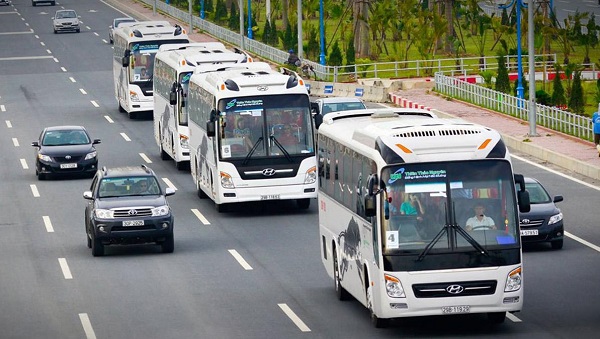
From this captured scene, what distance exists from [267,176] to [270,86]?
81.0 inches

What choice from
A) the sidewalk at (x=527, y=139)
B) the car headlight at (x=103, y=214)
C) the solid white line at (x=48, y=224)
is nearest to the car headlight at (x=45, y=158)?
the solid white line at (x=48, y=224)

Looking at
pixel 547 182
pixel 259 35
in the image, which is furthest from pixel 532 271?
pixel 259 35

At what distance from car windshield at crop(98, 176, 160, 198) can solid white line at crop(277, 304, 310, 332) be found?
23.2 feet

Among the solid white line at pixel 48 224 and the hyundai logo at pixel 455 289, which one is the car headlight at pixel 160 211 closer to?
the solid white line at pixel 48 224

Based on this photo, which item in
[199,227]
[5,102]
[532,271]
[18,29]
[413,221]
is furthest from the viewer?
[18,29]

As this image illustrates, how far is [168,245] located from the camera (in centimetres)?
3133

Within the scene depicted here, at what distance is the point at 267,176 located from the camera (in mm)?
35969

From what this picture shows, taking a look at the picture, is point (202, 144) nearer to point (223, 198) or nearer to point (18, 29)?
point (223, 198)

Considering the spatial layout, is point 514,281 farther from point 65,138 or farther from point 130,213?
point 65,138

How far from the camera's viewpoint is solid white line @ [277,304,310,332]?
23283 millimetres

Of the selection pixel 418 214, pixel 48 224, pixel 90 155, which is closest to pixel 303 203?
pixel 48 224

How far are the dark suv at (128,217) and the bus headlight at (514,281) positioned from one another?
34.5ft

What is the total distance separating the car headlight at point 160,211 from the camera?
30761 mm

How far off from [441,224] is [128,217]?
33.7 feet
